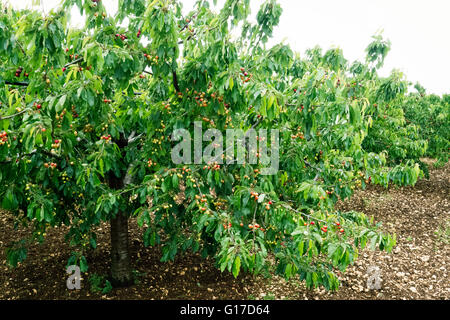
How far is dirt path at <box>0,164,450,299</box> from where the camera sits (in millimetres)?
5441

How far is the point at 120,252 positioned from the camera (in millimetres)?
5223

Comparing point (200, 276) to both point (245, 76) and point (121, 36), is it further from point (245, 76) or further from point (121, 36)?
point (121, 36)

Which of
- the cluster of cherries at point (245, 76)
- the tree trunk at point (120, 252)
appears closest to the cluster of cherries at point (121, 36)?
the cluster of cherries at point (245, 76)

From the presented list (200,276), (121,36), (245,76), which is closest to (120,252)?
(200,276)

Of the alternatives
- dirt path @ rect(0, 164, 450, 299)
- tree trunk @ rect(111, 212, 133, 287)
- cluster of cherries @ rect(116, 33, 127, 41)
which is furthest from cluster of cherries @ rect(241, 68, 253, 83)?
dirt path @ rect(0, 164, 450, 299)

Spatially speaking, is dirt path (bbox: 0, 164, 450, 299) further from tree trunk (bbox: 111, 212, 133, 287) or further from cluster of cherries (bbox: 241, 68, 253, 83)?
cluster of cherries (bbox: 241, 68, 253, 83)

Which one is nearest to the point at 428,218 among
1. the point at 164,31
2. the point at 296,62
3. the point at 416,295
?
the point at 416,295

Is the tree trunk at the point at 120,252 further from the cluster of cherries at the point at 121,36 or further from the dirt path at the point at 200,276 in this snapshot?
the cluster of cherries at the point at 121,36

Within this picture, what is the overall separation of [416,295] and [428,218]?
5086 millimetres

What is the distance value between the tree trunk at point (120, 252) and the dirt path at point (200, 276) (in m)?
0.17

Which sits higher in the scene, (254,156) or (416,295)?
(254,156)

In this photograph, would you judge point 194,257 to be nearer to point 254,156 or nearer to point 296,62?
point 254,156

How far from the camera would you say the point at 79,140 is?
389cm

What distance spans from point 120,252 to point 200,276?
5.29ft
